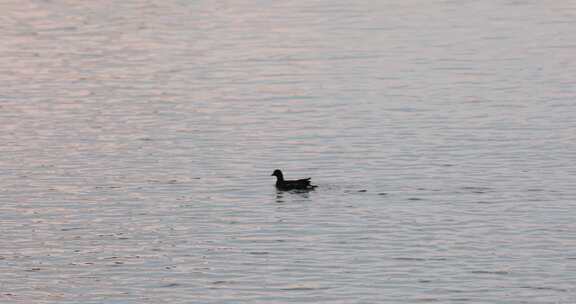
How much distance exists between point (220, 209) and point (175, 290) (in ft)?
25.0

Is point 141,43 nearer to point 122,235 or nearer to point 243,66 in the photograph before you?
point 243,66

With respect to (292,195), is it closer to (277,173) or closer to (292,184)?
(292,184)

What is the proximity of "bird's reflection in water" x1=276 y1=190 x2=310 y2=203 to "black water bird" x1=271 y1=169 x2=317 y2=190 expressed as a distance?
14cm

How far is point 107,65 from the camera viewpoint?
6050cm

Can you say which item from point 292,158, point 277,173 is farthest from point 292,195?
point 292,158

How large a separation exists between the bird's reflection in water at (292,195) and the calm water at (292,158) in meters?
0.08

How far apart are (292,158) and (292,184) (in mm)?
5200

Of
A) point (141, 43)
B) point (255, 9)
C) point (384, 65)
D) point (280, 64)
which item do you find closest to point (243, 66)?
point (280, 64)

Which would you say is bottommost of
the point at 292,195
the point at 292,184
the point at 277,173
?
the point at 292,195

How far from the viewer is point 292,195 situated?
122ft

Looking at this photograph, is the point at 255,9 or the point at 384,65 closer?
the point at 384,65

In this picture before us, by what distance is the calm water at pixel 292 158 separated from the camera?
29.1m

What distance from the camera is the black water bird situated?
122ft

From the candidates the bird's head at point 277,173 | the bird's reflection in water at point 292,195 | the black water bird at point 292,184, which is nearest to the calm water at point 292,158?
the bird's reflection in water at point 292,195
